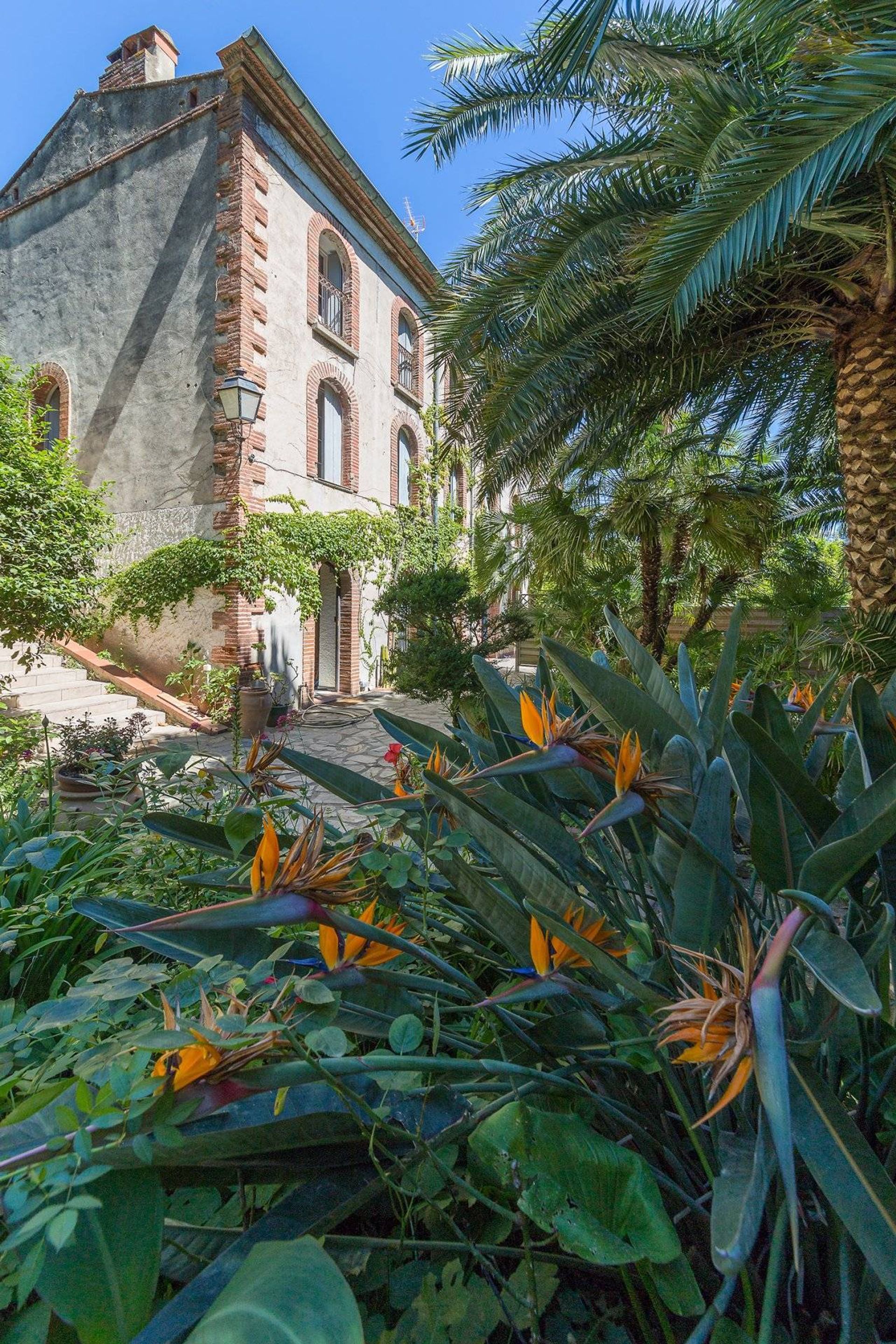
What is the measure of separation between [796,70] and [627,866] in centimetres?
523

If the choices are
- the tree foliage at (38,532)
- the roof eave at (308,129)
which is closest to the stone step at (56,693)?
the tree foliage at (38,532)

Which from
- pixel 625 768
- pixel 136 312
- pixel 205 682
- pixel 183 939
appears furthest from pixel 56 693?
pixel 625 768

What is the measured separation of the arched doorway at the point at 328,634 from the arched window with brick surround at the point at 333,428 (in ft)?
5.41

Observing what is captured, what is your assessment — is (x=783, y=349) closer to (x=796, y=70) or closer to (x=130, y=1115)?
(x=796, y=70)

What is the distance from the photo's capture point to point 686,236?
11.6 ft

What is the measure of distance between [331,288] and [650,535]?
7.86 m

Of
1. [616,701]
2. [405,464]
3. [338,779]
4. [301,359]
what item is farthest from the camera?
[405,464]

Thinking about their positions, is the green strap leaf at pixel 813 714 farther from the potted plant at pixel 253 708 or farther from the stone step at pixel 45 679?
the stone step at pixel 45 679

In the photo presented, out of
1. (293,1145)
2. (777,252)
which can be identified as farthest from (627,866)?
(777,252)

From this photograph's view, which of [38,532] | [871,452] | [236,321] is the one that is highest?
[236,321]

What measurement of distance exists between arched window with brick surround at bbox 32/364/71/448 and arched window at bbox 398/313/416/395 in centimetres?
604

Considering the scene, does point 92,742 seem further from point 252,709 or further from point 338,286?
point 338,286

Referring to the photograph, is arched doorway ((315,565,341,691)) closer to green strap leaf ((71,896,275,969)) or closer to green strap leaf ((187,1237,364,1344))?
green strap leaf ((71,896,275,969))

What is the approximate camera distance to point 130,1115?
0.48m
